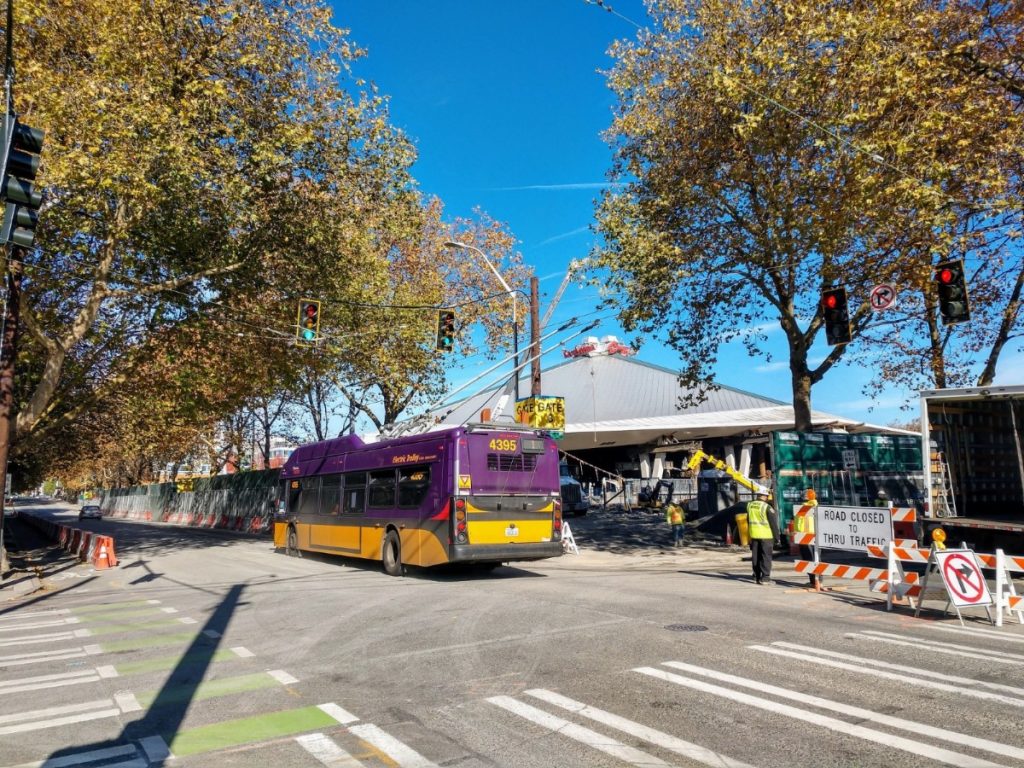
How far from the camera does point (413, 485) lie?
15281mm

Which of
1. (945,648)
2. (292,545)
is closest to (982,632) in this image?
(945,648)

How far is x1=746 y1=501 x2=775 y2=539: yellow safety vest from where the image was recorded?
13188 millimetres

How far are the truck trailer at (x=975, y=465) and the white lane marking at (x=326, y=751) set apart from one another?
12.8 meters

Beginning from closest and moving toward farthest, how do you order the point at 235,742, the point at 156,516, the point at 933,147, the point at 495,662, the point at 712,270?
the point at 235,742, the point at 495,662, the point at 933,147, the point at 712,270, the point at 156,516

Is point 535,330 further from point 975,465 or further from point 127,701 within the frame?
point 127,701

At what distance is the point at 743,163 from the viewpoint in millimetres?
17469

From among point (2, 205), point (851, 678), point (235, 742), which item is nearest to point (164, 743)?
point (235, 742)

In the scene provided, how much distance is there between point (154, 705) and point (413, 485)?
9.20 metres

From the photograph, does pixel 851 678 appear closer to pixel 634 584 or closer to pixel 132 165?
pixel 634 584

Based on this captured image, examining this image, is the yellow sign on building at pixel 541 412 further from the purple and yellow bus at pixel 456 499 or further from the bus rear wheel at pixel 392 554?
the bus rear wheel at pixel 392 554

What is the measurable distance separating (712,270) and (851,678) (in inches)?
557

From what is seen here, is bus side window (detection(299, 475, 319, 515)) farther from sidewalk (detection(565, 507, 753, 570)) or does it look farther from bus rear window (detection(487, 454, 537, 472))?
bus rear window (detection(487, 454, 537, 472))

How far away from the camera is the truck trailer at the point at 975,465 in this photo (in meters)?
13.6

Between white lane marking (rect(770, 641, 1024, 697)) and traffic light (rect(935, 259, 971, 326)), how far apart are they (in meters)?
8.35
